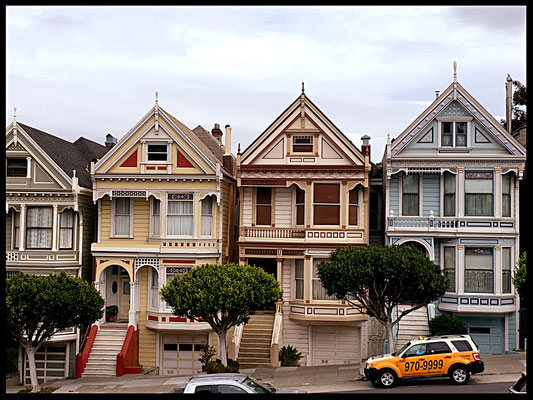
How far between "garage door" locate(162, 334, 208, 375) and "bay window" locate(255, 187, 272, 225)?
250 inches

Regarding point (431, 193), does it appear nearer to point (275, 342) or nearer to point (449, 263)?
point (449, 263)

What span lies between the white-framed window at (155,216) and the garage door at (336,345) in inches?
360

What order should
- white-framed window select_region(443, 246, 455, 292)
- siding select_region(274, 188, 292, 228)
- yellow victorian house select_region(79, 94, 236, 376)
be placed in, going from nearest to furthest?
white-framed window select_region(443, 246, 455, 292), yellow victorian house select_region(79, 94, 236, 376), siding select_region(274, 188, 292, 228)

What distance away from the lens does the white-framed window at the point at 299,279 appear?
97.3ft

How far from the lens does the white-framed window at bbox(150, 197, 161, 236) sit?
29.8m

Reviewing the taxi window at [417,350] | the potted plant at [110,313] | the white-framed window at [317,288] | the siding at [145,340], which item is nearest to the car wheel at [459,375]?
the taxi window at [417,350]

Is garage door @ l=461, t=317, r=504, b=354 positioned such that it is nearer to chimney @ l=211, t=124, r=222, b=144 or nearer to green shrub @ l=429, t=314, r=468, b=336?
green shrub @ l=429, t=314, r=468, b=336

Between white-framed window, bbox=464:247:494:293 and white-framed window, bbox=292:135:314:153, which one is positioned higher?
white-framed window, bbox=292:135:314:153

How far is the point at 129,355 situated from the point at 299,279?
8876 mm

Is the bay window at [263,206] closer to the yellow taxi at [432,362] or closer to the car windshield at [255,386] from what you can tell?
the yellow taxi at [432,362]

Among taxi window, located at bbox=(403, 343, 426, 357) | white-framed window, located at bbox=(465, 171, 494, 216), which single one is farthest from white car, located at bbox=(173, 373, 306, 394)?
white-framed window, located at bbox=(465, 171, 494, 216)

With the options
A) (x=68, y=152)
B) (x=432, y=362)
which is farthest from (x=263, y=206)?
(x=432, y=362)
